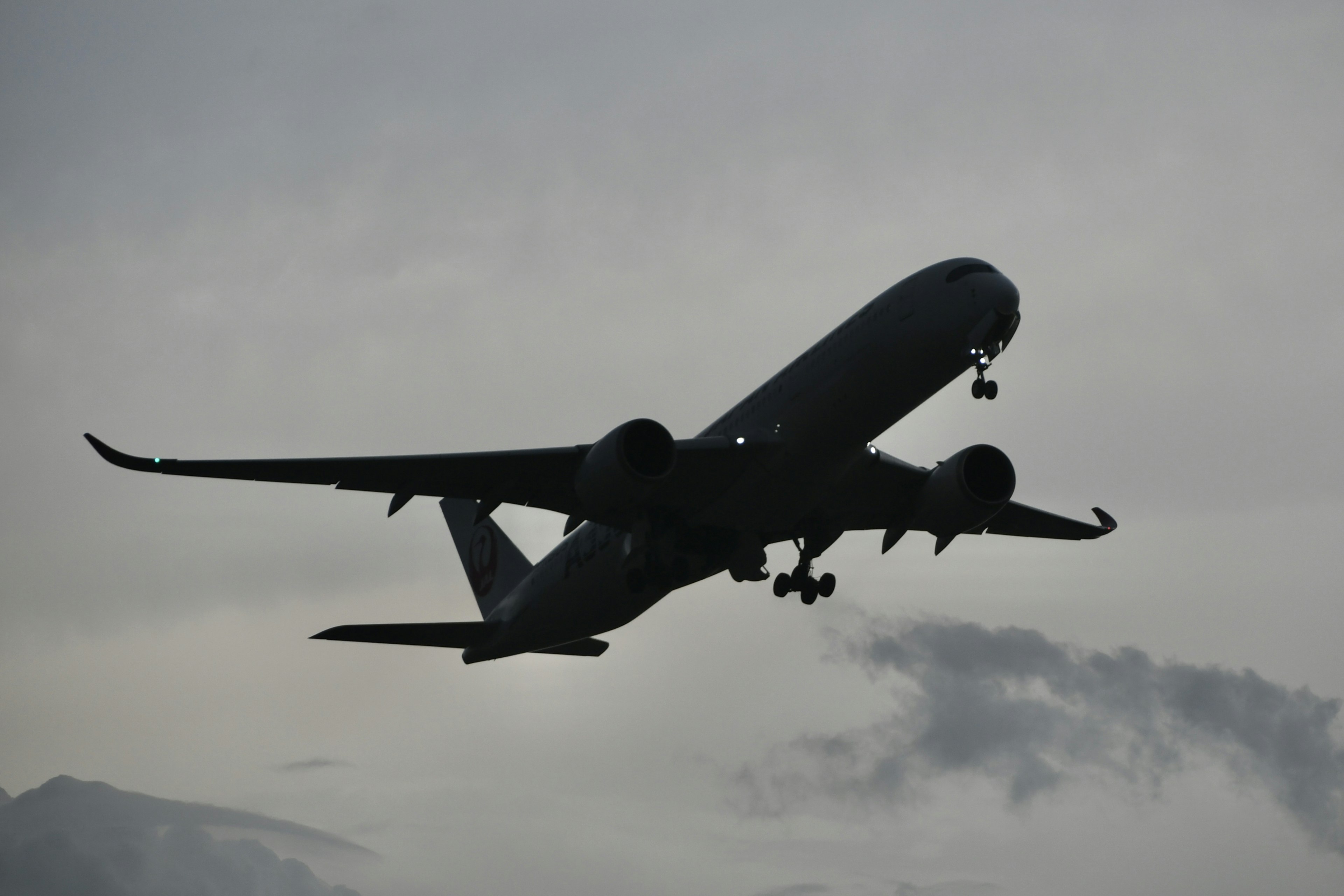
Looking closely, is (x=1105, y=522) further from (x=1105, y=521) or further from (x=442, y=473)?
(x=442, y=473)

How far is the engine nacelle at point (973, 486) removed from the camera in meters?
27.1

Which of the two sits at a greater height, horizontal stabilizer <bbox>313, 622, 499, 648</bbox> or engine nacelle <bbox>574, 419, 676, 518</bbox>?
engine nacelle <bbox>574, 419, 676, 518</bbox>

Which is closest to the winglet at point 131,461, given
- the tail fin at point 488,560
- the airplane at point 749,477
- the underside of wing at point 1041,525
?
the airplane at point 749,477

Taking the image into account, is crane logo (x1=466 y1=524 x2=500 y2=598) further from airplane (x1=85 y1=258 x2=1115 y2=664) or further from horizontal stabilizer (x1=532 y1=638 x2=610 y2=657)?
airplane (x1=85 y1=258 x2=1115 y2=664)

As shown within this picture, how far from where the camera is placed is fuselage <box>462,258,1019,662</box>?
22562 mm

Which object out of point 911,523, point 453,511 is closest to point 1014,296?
point 911,523

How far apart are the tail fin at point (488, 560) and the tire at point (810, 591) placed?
1009 cm

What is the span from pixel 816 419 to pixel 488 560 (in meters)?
18.0

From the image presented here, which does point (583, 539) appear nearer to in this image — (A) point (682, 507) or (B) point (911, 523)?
(A) point (682, 507)

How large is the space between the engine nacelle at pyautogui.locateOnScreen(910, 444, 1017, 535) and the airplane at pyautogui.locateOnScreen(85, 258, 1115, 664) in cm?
3

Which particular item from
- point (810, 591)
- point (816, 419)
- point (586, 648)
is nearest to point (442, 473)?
point (816, 419)

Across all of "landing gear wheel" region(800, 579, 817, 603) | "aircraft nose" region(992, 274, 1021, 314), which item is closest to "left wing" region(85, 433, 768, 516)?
"landing gear wheel" region(800, 579, 817, 603)

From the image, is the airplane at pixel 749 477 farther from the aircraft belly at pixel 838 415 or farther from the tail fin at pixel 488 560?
the tail fin at pixel 488 560

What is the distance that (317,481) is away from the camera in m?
25.3
